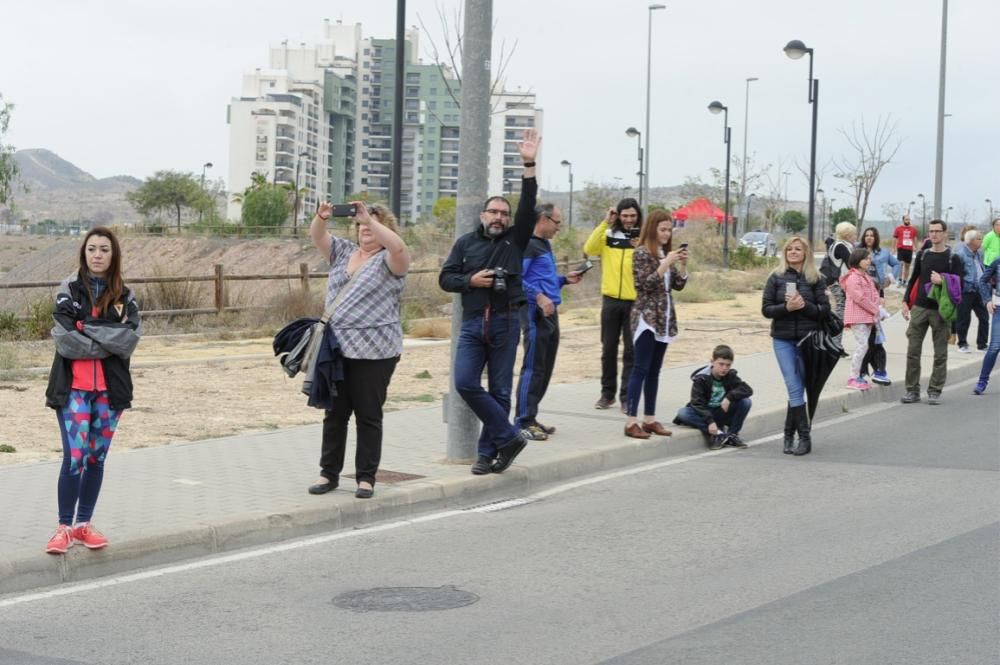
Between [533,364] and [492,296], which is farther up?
[492,296]

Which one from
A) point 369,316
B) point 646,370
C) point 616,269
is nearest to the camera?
point 369,316

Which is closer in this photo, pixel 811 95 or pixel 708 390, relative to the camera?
pixel 708 390

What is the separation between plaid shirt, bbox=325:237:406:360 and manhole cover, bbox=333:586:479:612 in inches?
86.8

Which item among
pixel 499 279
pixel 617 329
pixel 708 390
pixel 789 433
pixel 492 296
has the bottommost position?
pixel 789 433

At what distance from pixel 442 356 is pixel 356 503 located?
1239 centimetres

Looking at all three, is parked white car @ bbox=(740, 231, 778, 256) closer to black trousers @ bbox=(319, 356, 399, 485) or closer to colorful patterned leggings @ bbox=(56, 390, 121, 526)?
black trousers @ bbox=(319, 356, 399, 485)

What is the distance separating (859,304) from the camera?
15.8 meters

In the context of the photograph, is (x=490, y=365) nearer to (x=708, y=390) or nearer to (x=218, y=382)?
(x=708, y=390)

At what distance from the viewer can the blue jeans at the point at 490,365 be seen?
10.1 m

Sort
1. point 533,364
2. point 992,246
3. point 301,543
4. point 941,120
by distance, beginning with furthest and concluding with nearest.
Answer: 1. point 941,120
2. point 992,246
3. point 533,364
4. point 301,543

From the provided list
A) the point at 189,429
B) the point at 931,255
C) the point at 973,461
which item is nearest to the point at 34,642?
the point at 189,429

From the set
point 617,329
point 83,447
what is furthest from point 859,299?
point 83,447

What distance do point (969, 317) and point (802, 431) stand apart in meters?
10.1

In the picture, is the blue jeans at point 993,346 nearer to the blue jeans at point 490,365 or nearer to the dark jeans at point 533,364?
the dark jeans at point 533,364
